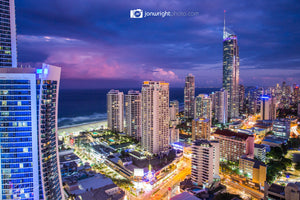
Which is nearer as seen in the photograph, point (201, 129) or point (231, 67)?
point (201, 129)

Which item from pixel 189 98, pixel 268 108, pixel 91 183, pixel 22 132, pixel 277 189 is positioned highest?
pixel 189 98

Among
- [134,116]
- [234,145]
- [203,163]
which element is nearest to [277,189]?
[203,163]

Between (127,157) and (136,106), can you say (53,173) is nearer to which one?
(127,157)

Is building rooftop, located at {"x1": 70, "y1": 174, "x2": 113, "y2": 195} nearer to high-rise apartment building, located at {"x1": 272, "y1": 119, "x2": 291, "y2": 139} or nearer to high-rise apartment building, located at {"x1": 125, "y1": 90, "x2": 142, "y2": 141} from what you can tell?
high-rise apartment building, located at {"x1": 125, "y1": 90, "x2": 142, "y2": 141}

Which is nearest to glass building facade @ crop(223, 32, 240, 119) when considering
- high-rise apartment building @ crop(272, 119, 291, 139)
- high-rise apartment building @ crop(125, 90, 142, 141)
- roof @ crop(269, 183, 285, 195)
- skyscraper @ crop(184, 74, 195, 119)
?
skyscraper @ crop(184, 74, 195, 119)

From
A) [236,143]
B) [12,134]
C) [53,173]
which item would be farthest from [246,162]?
[12,134]

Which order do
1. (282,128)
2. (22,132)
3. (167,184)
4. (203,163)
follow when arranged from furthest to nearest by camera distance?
(282,128) → (167,184) → (203,163) → (22,132)

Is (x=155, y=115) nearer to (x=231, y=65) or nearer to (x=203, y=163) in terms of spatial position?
(x=203, y=163)
